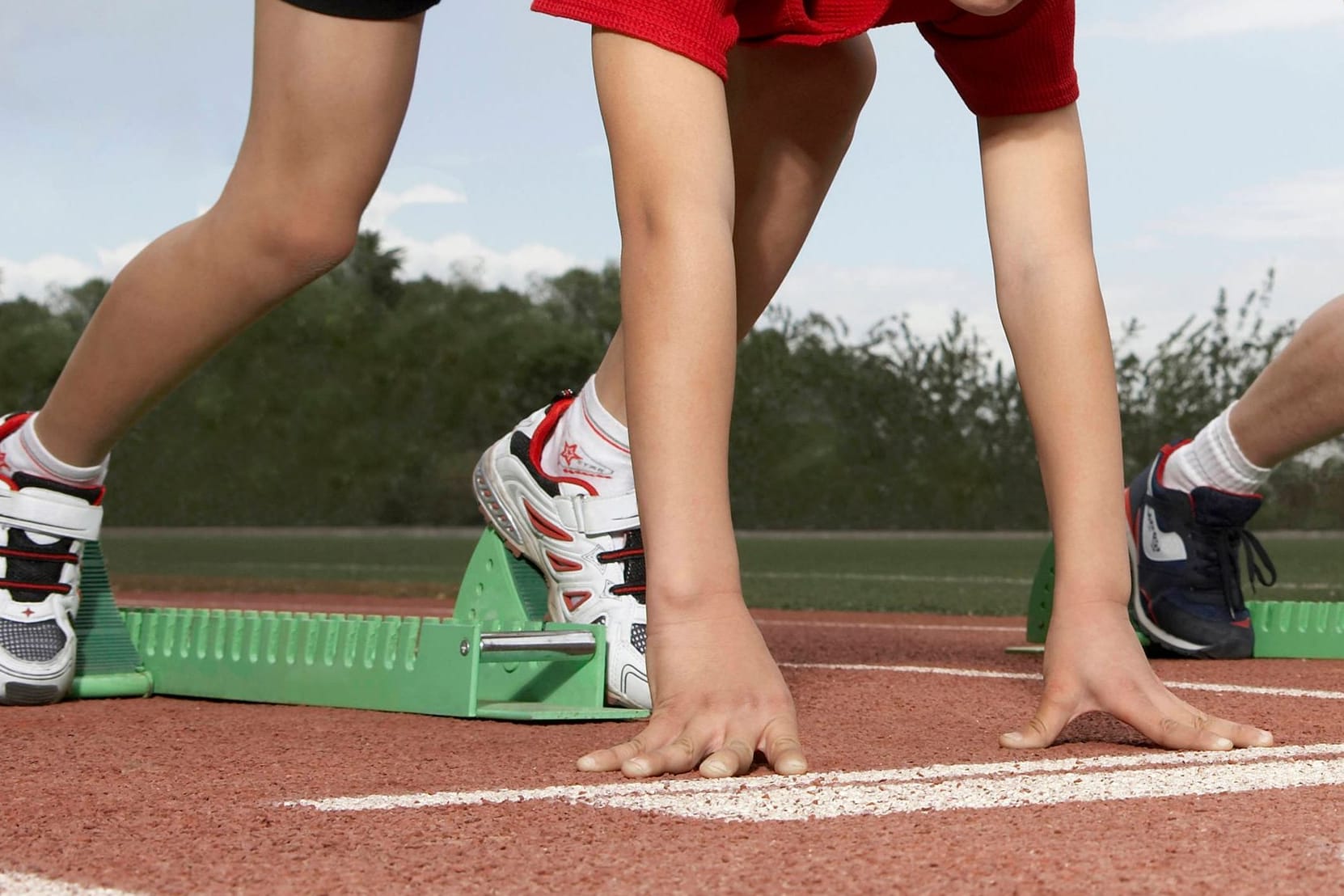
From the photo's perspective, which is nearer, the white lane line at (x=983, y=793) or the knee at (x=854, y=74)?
the white lane line at (x=983, y=793)

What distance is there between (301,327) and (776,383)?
8.79 m

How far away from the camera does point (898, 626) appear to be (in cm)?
515

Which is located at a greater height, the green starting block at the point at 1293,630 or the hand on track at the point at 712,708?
the hand on track at the point at 712,708

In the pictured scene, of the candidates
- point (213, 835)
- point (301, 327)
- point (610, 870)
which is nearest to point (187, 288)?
point (213, 835)

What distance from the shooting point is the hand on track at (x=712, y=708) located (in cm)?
159

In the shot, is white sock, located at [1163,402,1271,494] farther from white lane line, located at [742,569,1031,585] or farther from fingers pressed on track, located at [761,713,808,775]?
white lane line, located at [742,569,1031,585]

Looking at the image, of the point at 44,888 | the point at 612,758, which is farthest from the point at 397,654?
the point at 44,888

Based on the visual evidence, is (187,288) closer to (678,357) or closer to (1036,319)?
(678,357)

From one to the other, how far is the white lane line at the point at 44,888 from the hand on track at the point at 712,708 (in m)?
0.59

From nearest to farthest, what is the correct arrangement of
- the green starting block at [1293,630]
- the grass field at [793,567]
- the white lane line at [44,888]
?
the white lane line at [44,888] < the green starting block at [1293,630] < the grass field at [793,567]

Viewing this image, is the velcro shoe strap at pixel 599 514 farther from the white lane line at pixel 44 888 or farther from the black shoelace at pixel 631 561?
the white lane line at pixel 44 888

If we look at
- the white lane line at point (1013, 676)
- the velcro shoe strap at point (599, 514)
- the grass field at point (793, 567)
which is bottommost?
the grass field at point (793, 567)

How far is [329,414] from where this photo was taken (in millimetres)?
25859

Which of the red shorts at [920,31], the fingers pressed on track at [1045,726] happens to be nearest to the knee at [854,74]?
the red shorts at [920,31]
